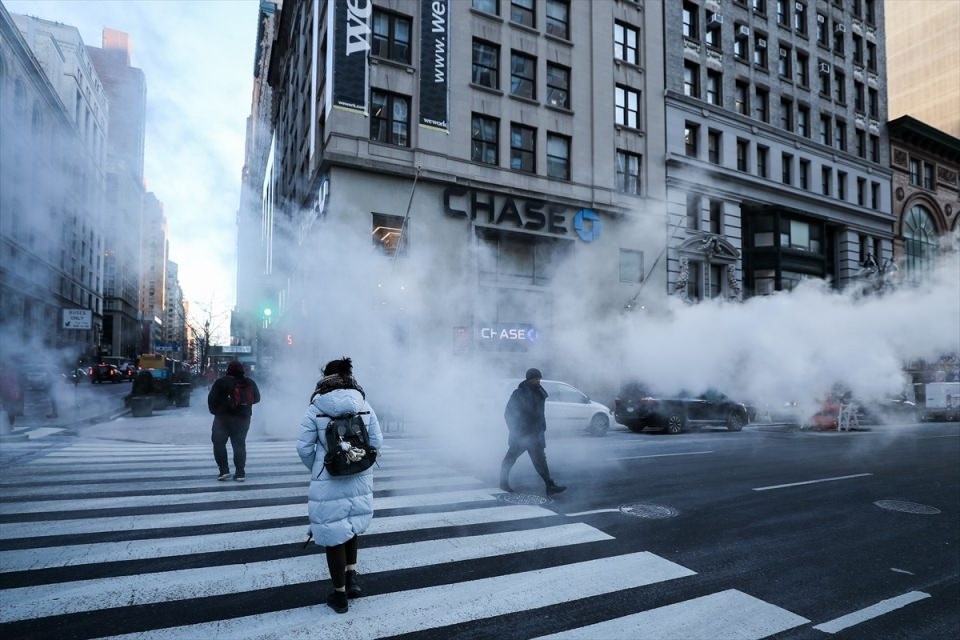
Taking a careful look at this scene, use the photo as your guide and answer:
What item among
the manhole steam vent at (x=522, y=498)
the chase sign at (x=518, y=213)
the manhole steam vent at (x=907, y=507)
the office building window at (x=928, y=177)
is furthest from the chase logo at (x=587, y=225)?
the office building window at (x=928, y=177)

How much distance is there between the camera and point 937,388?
22.1 m

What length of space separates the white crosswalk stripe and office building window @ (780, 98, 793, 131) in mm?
29889

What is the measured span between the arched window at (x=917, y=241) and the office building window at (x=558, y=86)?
2505 cm

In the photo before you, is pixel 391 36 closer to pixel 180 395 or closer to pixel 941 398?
pixel 180 395

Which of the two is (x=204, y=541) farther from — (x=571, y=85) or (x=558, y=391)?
(x=571, y=85)

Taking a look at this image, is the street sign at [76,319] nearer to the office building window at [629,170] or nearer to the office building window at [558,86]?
the office building window at [558,86]

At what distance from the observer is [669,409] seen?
15227 millimetres

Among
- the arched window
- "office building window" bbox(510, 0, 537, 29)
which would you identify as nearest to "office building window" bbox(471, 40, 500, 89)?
"office building window" bbox(510, 0, 537, 29)

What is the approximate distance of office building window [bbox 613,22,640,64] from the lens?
23703 millimetres

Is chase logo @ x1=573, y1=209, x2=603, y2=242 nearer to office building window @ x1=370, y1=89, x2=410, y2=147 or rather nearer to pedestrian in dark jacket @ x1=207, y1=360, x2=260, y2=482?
office building window @ x1=370, y1=89, x2=410, y2=147

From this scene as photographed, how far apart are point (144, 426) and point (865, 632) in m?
16.2

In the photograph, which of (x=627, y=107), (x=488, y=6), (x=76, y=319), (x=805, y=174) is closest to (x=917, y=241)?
(x=805, y=174)

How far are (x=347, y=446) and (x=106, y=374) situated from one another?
122ft

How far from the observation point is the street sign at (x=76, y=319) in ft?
39.7
